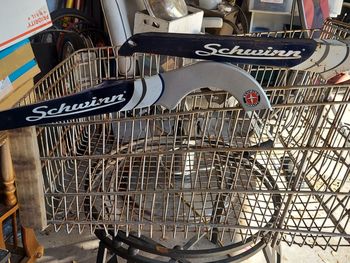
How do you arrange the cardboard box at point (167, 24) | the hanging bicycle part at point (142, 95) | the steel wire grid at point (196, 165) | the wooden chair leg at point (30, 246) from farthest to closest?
the cardboard box at point (167, 24) < the wooden chair leg at point (30, 246) < the steel wire grid at point (196, 165) < the hanging bicycle part at point (142, 95)

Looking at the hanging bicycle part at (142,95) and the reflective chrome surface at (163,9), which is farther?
the reflective chrome surface at (163,9)

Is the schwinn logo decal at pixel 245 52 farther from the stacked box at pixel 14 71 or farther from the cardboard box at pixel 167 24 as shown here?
the cardboard box at pixel 167 24

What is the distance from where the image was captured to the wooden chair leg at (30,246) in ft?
3.23

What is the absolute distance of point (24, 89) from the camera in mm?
1141

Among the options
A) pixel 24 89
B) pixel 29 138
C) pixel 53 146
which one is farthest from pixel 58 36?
pixel 29 138

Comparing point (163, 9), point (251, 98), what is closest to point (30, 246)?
point (251, 98)

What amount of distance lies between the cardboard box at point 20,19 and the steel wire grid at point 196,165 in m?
0.31

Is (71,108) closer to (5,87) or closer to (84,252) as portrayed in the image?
(5,87)

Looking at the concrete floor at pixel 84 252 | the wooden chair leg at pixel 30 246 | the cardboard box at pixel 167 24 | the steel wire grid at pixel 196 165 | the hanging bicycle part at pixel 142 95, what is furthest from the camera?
the cardboard box at pixel 167 24

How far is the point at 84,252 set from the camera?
3.90ft

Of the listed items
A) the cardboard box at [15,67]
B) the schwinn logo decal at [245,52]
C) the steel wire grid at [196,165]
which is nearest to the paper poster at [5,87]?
the cardboard box at [15,67]

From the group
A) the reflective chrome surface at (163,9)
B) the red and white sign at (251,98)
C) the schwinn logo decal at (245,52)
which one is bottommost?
the reflective chrome surface at (163,9)

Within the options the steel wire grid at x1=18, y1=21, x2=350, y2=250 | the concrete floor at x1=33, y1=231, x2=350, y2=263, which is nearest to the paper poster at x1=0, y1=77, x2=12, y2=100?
the steel wire grid at x1=18, y1=21, x2=350, y2=250

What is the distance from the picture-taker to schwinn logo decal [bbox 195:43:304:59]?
0.51 metres
